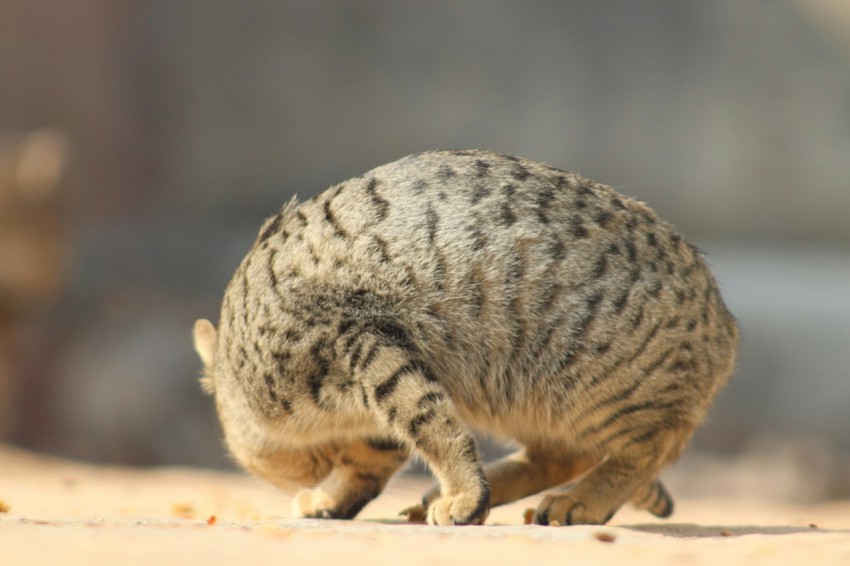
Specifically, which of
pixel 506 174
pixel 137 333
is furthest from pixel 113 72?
pixel 506 174

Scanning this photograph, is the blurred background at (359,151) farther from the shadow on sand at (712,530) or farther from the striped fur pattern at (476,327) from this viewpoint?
the striped fur pattern at (476,327)

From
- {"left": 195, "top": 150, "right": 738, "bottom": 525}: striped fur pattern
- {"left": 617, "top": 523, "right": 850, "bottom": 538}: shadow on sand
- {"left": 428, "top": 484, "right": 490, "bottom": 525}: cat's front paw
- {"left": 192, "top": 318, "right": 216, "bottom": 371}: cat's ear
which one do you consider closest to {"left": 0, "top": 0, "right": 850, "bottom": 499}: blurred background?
{"left": 617, "top": 523, "right": 850, "bottom": 538}: shadow on sand

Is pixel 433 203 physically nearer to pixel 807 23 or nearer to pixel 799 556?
pixel 799 556

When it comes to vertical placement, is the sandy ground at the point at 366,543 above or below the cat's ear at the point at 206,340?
above

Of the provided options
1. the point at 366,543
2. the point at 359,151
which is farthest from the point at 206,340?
the point at 359,151

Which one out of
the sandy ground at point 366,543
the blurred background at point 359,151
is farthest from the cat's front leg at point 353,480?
the blurred background at point 359,151

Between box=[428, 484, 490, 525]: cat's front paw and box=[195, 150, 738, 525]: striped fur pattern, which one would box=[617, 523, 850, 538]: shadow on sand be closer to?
box=[195, 150, 738, 525]: striped fur pattern
